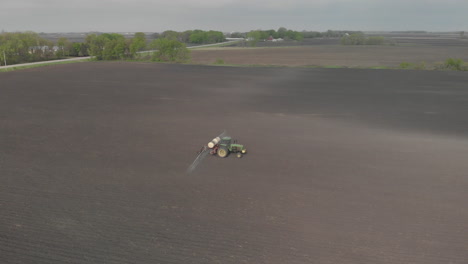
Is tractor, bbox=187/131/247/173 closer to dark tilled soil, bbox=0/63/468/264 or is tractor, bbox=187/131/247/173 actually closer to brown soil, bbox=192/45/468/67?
dark tilled soil, bbox=0/63/468/264

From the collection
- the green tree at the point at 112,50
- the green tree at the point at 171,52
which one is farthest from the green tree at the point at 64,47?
the green tree at the point at 171,52

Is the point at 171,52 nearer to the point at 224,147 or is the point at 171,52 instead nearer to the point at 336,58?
the point at 336,58

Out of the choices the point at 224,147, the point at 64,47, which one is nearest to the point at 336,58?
the point at 64,47

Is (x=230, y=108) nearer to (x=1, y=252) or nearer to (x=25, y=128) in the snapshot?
(x=25, y=128)

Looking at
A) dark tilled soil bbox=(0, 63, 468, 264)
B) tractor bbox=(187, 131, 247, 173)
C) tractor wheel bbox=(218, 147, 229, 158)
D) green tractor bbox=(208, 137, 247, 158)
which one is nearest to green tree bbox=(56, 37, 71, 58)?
dark tilled soil bbox=(0, 63, 468, 264)

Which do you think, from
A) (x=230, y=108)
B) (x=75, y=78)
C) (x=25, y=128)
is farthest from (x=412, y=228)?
(x=75, y=78)

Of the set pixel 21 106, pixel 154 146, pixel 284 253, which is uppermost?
pixel 21 106

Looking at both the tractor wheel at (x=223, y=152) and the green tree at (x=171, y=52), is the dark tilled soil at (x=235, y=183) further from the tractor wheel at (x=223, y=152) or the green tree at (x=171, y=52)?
the green tree at (x=171, y=52)
